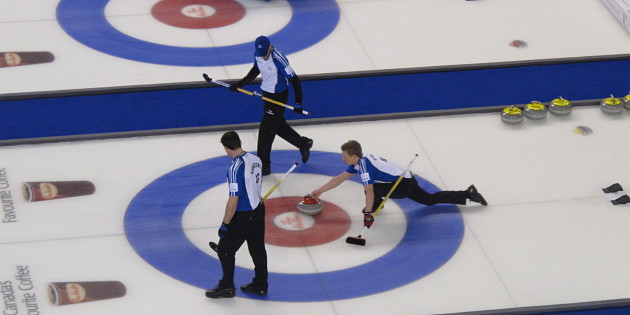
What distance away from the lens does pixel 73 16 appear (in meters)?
17.0

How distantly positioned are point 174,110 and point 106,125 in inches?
32.7

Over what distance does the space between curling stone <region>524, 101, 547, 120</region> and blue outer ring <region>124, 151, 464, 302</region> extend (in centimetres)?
204

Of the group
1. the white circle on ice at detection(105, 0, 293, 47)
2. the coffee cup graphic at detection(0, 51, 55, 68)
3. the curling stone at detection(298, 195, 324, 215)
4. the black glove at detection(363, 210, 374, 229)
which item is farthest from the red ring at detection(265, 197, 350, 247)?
the coffee cup graphic at detection(0, 51, 55, 68)

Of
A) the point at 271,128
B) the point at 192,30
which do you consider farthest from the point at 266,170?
the point at 192,30

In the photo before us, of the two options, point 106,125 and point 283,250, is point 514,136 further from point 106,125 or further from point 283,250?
point 106,125

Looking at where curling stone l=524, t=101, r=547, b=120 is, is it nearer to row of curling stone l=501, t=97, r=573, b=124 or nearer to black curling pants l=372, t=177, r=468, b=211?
row of curling stone l=501, t=97, r=573, b=124

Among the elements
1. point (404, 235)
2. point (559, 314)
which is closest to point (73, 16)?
point (404, 235)

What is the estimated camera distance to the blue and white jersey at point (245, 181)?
10422 millimetres

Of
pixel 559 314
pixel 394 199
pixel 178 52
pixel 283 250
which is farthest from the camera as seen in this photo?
pixel 178 52

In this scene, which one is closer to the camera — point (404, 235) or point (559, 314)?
point (559, 314)

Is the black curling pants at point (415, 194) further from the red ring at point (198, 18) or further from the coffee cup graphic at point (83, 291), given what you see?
the red ring at point (198, 18)

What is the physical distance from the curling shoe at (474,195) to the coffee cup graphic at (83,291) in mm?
3626

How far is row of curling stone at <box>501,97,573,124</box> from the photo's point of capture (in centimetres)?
1438

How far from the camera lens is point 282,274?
11.5 meters
